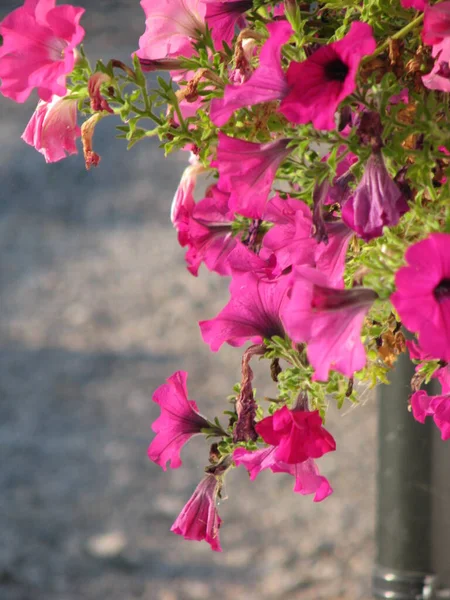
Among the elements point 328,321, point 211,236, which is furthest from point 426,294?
point 211,236

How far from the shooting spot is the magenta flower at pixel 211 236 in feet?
1.50

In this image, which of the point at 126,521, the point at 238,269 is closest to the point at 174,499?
the point at 126,521

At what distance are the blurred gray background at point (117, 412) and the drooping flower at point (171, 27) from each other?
0.97 meters

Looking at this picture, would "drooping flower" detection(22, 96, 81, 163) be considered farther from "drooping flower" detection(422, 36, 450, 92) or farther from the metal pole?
the metal pole

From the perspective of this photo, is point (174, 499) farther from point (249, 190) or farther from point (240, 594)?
Result: point (249, 190)

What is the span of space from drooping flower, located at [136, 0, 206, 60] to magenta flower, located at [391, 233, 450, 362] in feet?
0.56

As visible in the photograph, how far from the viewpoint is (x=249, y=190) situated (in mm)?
376

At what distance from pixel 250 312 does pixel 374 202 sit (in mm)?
87

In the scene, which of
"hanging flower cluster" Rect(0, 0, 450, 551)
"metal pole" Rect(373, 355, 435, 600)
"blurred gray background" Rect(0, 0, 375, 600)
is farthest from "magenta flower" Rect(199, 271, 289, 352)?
"blurred gray background" Rect(0, 0, 375, 600)

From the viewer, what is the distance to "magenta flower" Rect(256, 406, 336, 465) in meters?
0.38

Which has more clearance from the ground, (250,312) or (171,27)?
(171,27)

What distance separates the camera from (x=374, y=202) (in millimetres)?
346

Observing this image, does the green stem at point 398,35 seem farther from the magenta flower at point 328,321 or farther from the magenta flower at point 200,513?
the magenta flower at point 200,513

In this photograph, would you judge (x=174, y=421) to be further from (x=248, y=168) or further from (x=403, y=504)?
(x=403, y=504)
